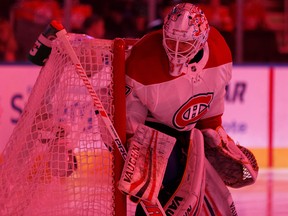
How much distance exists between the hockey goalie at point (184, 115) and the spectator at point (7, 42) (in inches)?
120

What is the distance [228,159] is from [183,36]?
0.56 meters

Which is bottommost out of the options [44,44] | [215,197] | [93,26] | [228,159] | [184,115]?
[215,197]

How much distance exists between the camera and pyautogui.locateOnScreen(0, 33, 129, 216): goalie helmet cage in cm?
264

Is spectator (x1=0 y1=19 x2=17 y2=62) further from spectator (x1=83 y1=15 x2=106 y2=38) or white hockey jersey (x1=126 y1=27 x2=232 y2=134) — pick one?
white hockey jersey (x1=126 y1=27 x2=232 y2=134)

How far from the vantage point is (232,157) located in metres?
2.86

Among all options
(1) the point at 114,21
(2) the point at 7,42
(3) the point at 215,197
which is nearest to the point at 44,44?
(3) the point at 215,197

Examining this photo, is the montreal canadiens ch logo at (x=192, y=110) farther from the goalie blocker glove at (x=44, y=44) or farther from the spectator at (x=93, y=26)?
the spectator at (x=93, y=26)

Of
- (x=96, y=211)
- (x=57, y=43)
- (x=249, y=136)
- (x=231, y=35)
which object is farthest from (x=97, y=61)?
(x=231, y=35)

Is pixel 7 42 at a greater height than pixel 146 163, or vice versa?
pixel 7 42

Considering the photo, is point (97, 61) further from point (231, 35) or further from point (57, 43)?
point (231, 35)

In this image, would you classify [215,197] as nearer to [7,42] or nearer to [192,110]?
[192,110]

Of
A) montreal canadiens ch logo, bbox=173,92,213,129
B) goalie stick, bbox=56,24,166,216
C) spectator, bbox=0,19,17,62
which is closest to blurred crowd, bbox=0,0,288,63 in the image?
spectator, bbox=0,19,17,62

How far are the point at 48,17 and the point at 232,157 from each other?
11.0ft

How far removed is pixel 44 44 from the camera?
2758mm
